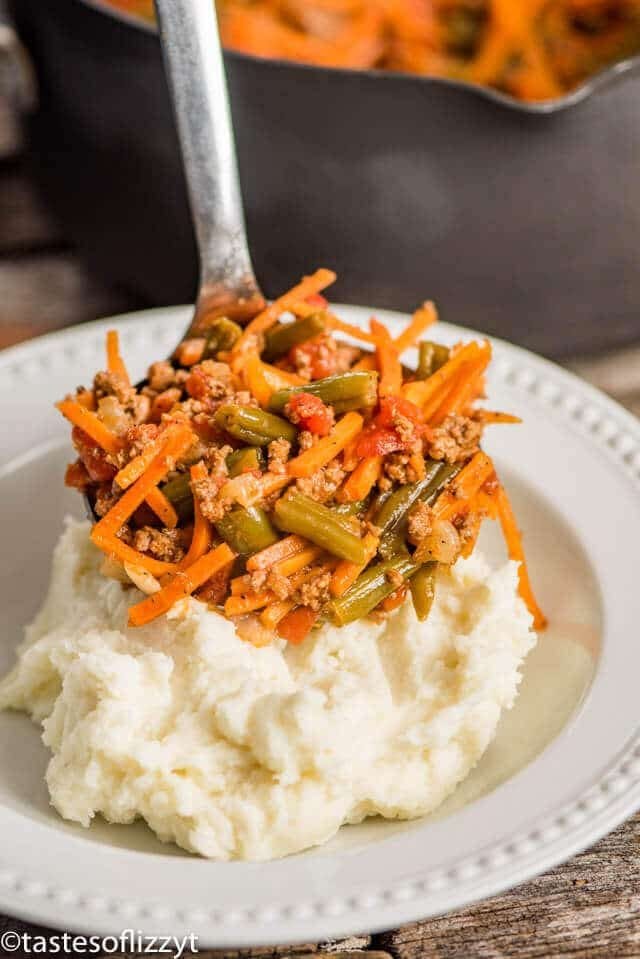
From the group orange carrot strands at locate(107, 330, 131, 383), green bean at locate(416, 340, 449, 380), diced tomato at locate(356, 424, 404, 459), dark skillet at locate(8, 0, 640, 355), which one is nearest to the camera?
diced tomato at locate(356, 424, 404, 459)

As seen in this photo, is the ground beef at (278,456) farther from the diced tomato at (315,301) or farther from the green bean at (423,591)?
the diced tomato at (315,301)

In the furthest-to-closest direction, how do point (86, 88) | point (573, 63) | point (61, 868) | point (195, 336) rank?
point (573, 63), point (86, 88), point (195, 336), point (61, 868)

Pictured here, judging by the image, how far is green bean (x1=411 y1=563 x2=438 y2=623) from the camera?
3.21m

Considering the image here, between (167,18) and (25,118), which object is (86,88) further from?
(167,18)

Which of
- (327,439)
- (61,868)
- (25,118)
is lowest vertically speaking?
(61,868)

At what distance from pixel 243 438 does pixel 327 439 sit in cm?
22

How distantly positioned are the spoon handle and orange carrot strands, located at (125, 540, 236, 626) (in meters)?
1.06

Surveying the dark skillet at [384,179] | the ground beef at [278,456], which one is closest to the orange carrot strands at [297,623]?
the ground beef at [278,456]

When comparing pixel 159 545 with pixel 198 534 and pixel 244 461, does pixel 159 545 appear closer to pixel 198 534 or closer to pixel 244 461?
pixel 198 534

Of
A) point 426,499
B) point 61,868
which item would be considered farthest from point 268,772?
point 426,499

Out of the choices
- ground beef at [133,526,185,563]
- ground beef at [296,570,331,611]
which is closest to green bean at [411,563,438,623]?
ground beef at [296,570,331,611]

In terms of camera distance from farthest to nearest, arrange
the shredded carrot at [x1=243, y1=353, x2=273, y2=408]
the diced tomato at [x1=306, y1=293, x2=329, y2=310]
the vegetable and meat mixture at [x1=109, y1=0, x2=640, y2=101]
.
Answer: the vegetable and meat mixture at [x1=109, y1=0, x2=640, y2=101] → the diced tomato at [x1=306, y1=293, x2=329, y2=310] → the shredded carrot at [x1=243, y1=353, x2=273, y2=408]

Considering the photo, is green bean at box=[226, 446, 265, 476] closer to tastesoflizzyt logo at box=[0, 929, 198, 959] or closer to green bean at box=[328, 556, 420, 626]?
green bean at box=[328, 556, 420, 626]

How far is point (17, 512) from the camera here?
4.06m
